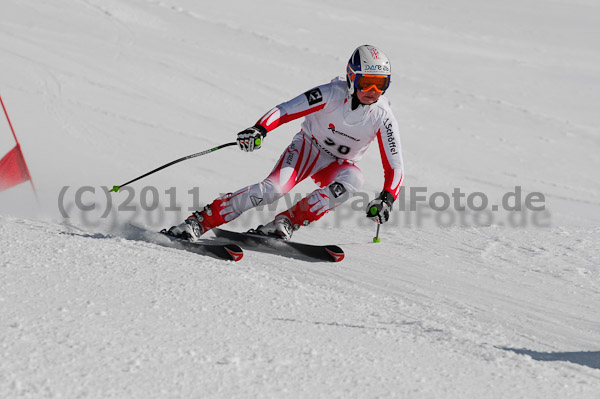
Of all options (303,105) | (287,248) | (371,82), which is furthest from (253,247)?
(371,82)

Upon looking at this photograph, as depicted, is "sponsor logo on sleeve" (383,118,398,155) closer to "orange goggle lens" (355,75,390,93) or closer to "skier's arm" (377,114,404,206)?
"skier's arm" (377,114,404,206)

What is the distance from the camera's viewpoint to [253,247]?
5.66 m

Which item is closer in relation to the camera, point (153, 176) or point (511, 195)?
point (153, 176)

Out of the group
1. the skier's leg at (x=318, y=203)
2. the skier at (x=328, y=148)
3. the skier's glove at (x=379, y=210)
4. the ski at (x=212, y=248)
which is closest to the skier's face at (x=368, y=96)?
the skier at (x=328, y=148)

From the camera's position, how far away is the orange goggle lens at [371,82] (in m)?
5.46

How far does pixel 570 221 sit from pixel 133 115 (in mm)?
6015

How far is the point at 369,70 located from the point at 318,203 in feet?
3.65

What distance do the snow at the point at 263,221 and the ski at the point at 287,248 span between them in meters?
0.12

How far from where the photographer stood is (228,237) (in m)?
5.82

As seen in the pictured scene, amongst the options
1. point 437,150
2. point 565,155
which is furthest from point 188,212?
point 565,155

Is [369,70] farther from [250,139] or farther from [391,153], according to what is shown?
[250,139]

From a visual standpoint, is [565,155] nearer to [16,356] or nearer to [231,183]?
[231,183]

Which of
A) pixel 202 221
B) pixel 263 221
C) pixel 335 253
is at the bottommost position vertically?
pixel 335 253

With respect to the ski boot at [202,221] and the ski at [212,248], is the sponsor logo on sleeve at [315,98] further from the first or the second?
the ski at [212,248]
